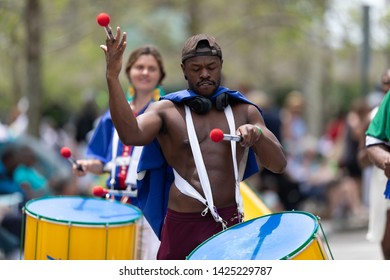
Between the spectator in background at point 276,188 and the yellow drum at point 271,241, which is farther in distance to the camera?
the spectator in background at point 276,188

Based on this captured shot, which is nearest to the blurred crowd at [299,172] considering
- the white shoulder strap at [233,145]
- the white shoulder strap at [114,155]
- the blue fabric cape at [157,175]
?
the white shoulder strap at [114,155]

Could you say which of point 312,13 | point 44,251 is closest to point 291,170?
point 312,13

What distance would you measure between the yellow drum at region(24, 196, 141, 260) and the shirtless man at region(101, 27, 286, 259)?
58cm

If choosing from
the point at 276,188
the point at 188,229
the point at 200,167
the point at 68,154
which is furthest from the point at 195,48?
the point at 276,188

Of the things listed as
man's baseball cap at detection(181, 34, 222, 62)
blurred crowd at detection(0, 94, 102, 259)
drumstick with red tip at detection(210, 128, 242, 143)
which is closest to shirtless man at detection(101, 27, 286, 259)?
man's baseball cap at detection(181, 34, 222, 62)

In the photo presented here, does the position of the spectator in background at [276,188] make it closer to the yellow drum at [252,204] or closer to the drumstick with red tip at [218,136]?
the yellow drum at [252,204]

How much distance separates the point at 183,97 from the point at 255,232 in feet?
2.56

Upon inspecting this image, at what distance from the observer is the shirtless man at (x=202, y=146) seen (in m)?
4.50

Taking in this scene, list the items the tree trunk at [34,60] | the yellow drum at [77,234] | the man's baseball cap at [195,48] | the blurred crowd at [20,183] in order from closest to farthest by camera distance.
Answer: the man's baseball cap at [195,48], the yellow drum at [77,234], the blurred crowd at [20,183], the tree trunk at [34,60]

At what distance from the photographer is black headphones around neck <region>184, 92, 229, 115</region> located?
4520 millimetres

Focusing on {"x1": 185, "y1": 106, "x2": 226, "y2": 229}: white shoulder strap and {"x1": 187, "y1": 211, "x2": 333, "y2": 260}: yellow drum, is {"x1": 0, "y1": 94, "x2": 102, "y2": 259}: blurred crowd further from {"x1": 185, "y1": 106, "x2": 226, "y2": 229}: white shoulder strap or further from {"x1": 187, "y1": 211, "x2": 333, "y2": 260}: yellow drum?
{"x1": 187, "y1": 211, "x2": 333, "y2": 260}: yellow drum

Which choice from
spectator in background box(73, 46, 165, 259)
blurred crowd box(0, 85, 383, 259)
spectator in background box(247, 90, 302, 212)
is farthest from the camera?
spectator in background box(247, 90, 302, 212)

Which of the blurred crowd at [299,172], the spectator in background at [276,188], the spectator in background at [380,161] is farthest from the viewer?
the spectator in background at [276,188]
